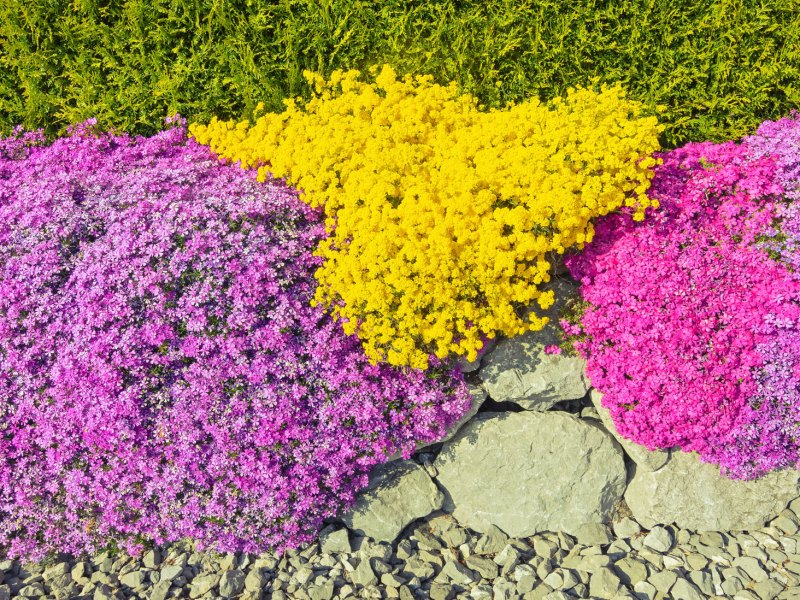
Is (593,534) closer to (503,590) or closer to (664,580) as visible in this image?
(664,580)

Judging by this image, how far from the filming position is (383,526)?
4.45 meters

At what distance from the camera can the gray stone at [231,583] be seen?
4047 mm

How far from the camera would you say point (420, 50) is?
5039mm

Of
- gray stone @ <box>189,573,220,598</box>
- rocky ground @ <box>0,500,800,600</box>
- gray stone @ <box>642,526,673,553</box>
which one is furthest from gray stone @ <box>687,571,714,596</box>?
gray stone @ <box>189,573,220,598</box>

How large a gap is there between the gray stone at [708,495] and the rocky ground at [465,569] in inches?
4.0

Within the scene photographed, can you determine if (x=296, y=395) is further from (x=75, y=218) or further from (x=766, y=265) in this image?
(x=766, y=265)

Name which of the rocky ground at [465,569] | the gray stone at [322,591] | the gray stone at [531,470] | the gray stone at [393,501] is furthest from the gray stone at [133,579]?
the gray stone at [531,470]

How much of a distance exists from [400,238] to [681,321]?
73.7 inches

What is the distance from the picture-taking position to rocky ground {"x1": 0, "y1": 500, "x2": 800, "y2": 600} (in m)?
4.05

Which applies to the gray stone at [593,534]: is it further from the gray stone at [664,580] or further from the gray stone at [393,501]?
the gray stone at [393,501]

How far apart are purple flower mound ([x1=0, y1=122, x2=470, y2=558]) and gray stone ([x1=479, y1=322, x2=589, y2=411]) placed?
294mm

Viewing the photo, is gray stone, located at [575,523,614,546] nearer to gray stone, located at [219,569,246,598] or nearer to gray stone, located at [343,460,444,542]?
gray stone, located at [343,460,444,542]

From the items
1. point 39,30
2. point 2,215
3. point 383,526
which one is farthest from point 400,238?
point 39,30

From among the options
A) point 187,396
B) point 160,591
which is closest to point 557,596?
point 160,591
